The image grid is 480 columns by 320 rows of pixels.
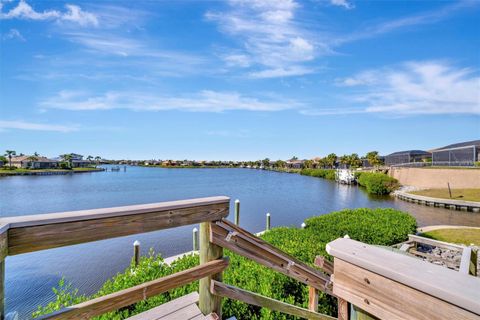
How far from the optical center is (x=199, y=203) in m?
2.10

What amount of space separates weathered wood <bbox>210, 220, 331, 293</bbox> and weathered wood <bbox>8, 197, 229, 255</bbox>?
15cm

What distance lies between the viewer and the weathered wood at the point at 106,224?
1400mm

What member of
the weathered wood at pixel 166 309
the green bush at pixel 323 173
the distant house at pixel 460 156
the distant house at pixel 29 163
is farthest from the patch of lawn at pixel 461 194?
the distant house at pixel 29 163

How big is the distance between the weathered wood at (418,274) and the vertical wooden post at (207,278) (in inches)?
49.8

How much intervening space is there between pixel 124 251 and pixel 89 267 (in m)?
1.97

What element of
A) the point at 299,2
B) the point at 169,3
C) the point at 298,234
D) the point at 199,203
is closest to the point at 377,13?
the point at 299,2

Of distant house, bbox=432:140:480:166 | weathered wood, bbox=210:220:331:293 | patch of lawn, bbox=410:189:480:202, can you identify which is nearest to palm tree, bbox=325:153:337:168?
distant house, bbox=432:140:480:166

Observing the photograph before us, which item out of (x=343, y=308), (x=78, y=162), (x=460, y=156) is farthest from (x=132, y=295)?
(x=78, y=162)

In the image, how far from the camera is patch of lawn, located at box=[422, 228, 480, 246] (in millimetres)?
11774

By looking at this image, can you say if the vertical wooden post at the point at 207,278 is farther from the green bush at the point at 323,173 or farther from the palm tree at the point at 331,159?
the palm tree at the point at 331,159

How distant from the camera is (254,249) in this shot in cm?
243

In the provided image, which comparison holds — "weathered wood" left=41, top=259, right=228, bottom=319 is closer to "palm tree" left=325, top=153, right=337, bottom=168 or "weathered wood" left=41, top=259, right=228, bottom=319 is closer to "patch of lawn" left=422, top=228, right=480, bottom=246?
"patch of lawn" left=422, top=228, right=480, bottom=246

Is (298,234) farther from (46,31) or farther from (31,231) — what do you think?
(46,31)

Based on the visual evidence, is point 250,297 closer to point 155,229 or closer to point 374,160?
point 155,229
